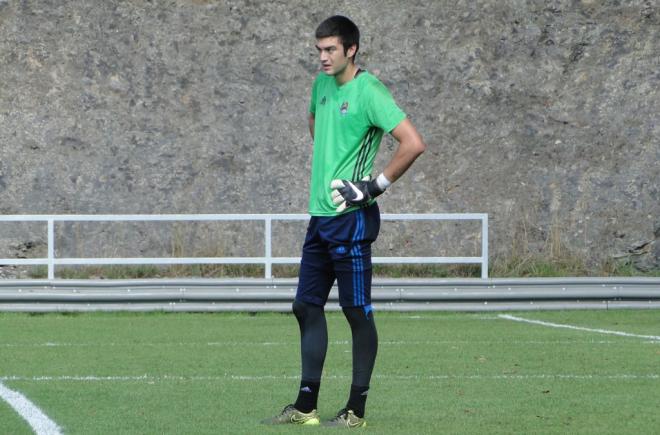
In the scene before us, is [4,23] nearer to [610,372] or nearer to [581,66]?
[581,66]

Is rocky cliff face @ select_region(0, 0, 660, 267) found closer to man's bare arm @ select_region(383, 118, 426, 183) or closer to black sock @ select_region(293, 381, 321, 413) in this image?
black sock @ select_region(293, 381, 321, 413)

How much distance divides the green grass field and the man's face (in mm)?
1823

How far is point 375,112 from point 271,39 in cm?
1907

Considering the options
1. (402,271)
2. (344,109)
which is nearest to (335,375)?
(344,109)

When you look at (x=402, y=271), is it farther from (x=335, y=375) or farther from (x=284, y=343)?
(x=335, y=375)

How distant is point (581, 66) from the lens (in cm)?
2566

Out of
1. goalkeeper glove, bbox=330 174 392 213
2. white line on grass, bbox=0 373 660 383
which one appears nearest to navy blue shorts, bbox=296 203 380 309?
goalkeeper glove, bbox=330 174 392 213

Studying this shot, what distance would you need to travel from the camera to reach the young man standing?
6.59 metres

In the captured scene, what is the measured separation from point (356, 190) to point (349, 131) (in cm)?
32

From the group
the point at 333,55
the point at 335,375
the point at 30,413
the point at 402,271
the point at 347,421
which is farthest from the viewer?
the point at 402,271

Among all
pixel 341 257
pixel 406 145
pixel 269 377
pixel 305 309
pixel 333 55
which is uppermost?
pixel 333 55

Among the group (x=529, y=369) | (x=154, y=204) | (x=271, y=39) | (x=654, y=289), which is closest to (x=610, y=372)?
(x=529, y=369)

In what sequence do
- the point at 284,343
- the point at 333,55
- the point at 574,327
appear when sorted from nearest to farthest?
the point at 333,55, the point at 284,343, the point at 574,327

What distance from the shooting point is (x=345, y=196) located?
6.52m
